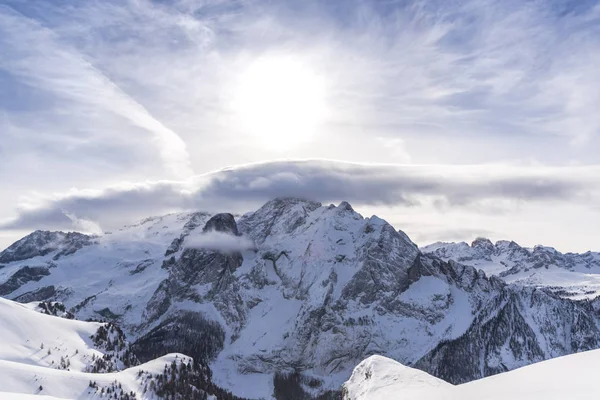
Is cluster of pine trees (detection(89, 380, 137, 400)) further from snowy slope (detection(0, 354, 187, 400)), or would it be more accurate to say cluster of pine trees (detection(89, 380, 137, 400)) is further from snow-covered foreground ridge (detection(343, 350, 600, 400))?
snow-covered foreground ridge (detection(343, 350, 600, 400))

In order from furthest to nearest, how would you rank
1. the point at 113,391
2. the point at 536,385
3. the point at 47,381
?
the point at 113,391
the point at 47,381
the point at 536,385

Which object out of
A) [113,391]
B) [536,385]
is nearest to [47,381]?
[113,391]

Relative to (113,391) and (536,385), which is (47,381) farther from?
(536,385)

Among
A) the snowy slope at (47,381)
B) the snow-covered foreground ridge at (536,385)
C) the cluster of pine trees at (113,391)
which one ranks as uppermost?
the snow-covered foreground ridge at (536,385)

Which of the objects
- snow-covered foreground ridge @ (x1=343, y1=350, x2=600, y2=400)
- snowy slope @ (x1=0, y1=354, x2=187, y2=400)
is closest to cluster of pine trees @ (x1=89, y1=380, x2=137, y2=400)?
snowy slope @ (x1=0, y1=354, x2=187, y2=400)

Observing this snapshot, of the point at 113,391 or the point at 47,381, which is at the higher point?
the point at 47,381

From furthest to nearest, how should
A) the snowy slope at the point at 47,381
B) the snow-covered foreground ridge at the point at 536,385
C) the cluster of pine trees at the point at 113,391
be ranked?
the cluster of pine trees at the point at 113,391 → the snowy slope at the point at 47,381 → the snow-covered foreground ridge at the point at 536,385

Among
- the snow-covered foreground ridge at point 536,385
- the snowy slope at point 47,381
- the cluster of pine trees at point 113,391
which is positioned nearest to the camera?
the snow-covered foreground ridge at point 536,385

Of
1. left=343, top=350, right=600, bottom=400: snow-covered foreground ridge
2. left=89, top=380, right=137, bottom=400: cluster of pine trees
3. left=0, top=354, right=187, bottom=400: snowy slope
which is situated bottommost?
left=89, top=380, right=137, bottom=400: cluster of pine trees

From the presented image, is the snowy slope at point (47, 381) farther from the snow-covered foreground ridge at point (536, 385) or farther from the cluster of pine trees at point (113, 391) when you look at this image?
the snow-covered foreground ridge at point (536, 385)

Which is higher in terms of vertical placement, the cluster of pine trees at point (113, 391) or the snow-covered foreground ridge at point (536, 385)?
the snow-covered foreground ridge at point (536, 385)

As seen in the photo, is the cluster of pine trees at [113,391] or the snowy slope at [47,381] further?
the cluster of pine trees at [113,391]

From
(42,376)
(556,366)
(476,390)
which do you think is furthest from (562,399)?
(42,376)

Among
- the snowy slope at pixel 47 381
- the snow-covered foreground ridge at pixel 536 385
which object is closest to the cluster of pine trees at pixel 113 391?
the snowy slope at pixel 47 381
